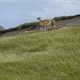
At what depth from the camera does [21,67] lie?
4109 centimetres

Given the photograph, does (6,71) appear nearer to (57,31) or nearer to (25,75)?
(25,75)

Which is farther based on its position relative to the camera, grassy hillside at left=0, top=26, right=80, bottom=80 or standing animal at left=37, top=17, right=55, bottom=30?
standing animal at left=37, top=17, right=55, bottom=30

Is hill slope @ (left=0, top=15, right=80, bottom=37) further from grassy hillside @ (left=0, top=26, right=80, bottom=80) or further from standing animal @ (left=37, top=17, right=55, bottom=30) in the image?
grassy hillside @ (left=0, top=26, right=80, bottom=80)

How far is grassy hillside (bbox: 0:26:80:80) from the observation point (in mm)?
→ 38781

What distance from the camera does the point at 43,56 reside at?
43656 millimetres

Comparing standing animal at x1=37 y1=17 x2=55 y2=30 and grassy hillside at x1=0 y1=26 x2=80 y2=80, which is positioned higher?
standing animal at x1=37 y1=17 x2=55 y2=30

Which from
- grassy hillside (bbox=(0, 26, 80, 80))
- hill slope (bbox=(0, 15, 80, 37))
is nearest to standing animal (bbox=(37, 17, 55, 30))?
grassy hillside (bbox=(0, 26, 80, 80))

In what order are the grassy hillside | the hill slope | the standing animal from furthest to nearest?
the hill slope
the standing animal
the grassy hillside

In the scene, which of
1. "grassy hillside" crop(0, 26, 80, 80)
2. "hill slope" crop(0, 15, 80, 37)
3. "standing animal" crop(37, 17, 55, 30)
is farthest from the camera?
"hill slope" crop(0, 15, 80, 37)

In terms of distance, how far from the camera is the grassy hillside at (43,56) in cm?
3878

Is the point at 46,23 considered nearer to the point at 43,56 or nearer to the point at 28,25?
the point at 43,56

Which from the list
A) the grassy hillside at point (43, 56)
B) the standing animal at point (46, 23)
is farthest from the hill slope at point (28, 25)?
the grassy hillside at point (43, 56)

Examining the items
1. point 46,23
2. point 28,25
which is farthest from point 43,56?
point 28,25

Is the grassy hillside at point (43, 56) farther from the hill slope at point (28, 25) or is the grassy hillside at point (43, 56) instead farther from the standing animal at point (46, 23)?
the hill slope at point (28, 25)
